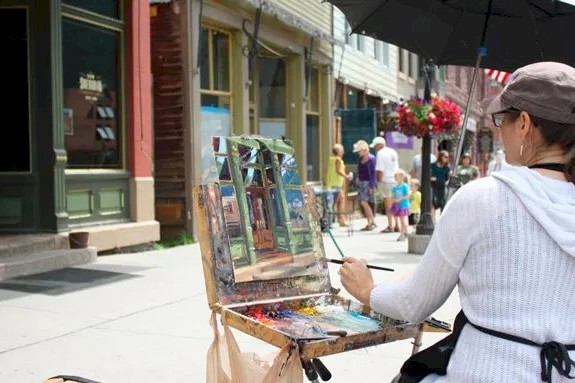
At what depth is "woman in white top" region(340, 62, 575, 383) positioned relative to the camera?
1.89 m

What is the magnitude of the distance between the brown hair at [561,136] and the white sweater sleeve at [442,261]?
23 centimetres

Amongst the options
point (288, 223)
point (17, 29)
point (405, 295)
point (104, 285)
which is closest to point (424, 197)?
point (104, 285)

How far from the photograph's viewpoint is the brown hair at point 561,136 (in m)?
1.99

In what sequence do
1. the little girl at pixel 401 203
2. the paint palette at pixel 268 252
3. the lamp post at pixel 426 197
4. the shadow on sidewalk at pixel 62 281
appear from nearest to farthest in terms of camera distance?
the paint palette at pixel 268 252 → the shadow on sidewalk at pixel 62 281 → the lamp post at pixel 426 197 → the little girl at pixel 401 203

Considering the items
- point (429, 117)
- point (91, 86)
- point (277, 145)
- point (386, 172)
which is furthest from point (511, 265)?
point (386, 172)

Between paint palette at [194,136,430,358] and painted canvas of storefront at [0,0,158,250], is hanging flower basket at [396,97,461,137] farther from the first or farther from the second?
paint palette at [194,136,430,358]

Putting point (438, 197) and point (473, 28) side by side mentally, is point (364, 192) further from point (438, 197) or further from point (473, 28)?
point (473, 28)

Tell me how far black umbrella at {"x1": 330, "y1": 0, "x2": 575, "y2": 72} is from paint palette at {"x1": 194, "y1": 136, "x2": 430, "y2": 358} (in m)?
2.05

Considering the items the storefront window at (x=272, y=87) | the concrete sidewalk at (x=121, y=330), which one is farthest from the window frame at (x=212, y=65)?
the concrete sidewalk at (x=121, y=330)

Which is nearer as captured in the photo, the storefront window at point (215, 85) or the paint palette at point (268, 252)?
the paint palette at point (268, 252)

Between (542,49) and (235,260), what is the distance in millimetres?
3011

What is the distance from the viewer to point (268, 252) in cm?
319

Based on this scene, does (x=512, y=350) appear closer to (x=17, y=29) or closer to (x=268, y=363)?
(x=268, y=363)

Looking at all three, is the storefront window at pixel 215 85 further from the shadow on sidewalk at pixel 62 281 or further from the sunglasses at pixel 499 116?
the sunglasses at pixel 499 116
